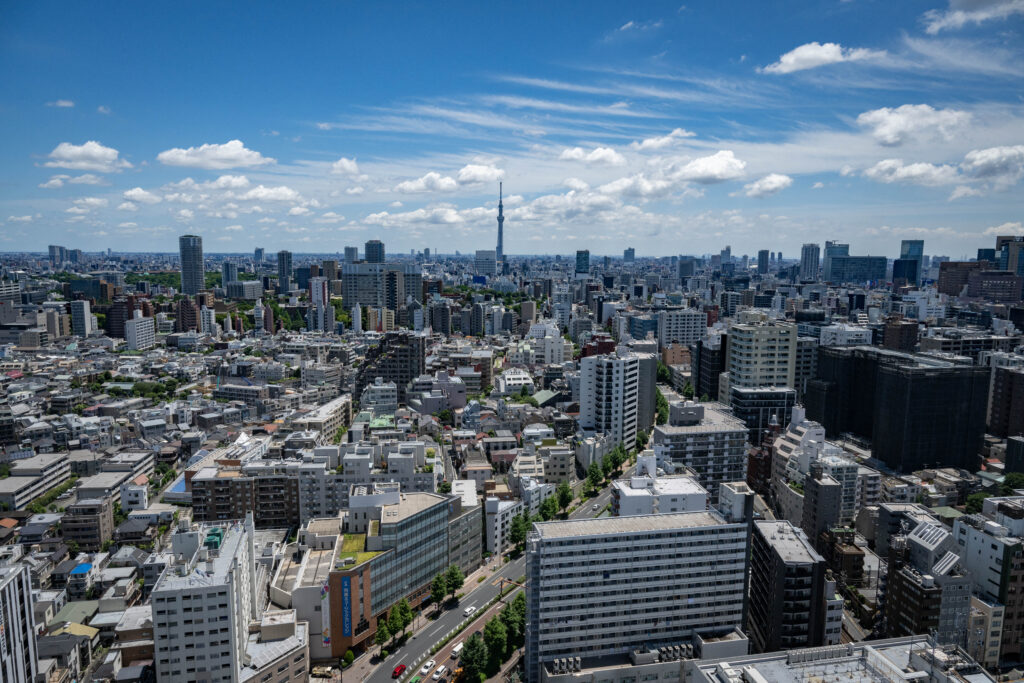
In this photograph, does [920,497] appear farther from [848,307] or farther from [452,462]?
[848,307]

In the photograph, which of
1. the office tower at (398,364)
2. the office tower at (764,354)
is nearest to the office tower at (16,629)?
the office tower at (398,364)

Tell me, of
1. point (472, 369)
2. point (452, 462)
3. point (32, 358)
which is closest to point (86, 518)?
point (452, 462)

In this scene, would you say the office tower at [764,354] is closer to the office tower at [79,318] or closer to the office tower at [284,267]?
the office tower at [79,318]

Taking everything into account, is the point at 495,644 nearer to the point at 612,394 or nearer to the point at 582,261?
the point at 612,394

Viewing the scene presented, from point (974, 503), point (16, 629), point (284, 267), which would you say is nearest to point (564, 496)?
point (974, 503)

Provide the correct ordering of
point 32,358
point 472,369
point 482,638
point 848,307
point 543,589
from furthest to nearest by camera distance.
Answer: point 848,307
point 32,358
point 472,369
point 482,638
point 543,589

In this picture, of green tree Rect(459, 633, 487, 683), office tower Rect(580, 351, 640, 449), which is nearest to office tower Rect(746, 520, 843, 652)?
green tree Rect(459, 633, 487, 683)
